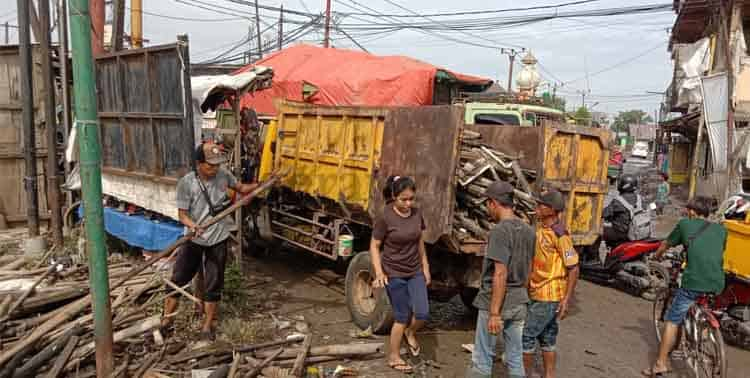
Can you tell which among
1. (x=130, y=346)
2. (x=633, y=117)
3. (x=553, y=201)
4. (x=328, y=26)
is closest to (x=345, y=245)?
(x=130, y=346)

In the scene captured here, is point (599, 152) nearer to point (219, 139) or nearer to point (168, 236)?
point (219, 139)

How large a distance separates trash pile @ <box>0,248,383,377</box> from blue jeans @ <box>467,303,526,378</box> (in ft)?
3.97

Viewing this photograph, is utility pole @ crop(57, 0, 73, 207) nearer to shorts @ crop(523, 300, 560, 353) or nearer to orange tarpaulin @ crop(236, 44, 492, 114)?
orange tarpaulin @ crop(236, 44, 492, 114)

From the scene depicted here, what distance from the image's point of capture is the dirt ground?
5.28 metres

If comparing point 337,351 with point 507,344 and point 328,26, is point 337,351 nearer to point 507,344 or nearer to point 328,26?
point 507,344

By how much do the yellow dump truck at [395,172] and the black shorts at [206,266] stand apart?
4.83 ft

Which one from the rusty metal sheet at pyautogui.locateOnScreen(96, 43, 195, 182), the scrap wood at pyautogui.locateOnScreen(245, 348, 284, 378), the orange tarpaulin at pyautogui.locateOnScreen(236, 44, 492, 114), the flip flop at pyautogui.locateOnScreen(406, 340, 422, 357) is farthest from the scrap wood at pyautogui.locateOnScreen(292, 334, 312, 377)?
the orange tarpaulin at pyautogui.locateOnScreen(236, 44, 492, 114)

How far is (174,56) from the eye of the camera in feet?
20.8

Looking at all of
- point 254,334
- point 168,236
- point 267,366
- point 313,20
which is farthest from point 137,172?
point 313,20

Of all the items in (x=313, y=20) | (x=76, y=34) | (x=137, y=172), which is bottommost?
(x=137, y=172)

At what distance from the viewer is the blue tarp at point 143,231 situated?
23.3ft

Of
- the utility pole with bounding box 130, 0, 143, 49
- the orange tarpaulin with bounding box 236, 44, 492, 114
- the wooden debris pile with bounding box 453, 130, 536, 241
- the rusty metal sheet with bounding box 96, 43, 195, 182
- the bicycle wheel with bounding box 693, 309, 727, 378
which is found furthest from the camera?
the orange tarpaulin with bounding box 236, 44, 492, 114

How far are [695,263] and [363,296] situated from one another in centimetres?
319

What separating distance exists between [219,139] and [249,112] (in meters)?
0.98
